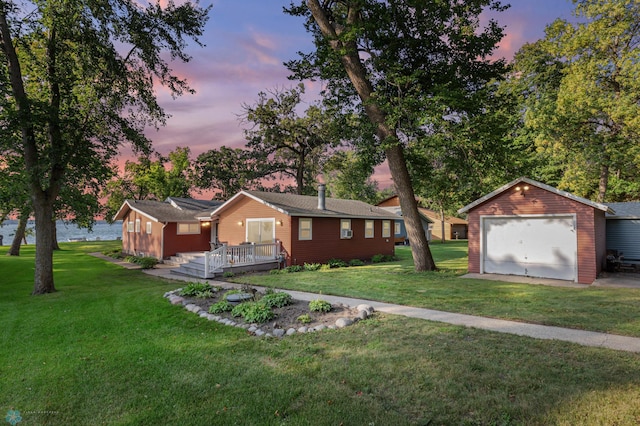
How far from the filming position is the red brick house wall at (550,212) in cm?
1084

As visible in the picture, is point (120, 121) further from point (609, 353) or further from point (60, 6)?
point (609, 353)

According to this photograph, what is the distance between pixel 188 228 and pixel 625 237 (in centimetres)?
2274

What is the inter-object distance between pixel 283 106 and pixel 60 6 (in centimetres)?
1900

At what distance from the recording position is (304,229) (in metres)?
16.6

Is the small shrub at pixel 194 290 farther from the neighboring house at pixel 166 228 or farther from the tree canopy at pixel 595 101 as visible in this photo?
the tree canopy at pixel 595 101

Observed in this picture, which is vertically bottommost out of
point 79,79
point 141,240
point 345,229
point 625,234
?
point 141,240

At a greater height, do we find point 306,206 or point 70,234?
point 306,206

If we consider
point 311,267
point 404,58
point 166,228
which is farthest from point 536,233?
point 166,228

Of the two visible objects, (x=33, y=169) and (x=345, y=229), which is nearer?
(x=33, y=169)

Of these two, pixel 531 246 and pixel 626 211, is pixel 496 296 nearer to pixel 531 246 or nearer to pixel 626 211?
pixel 531 246

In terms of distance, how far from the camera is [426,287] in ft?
32.6

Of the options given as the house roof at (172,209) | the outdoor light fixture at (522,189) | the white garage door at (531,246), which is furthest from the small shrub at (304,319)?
the house roof at (172,209)

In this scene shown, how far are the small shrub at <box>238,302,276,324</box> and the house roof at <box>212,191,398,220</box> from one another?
8.58m

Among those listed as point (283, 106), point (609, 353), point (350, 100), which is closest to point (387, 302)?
point (609, 353)
